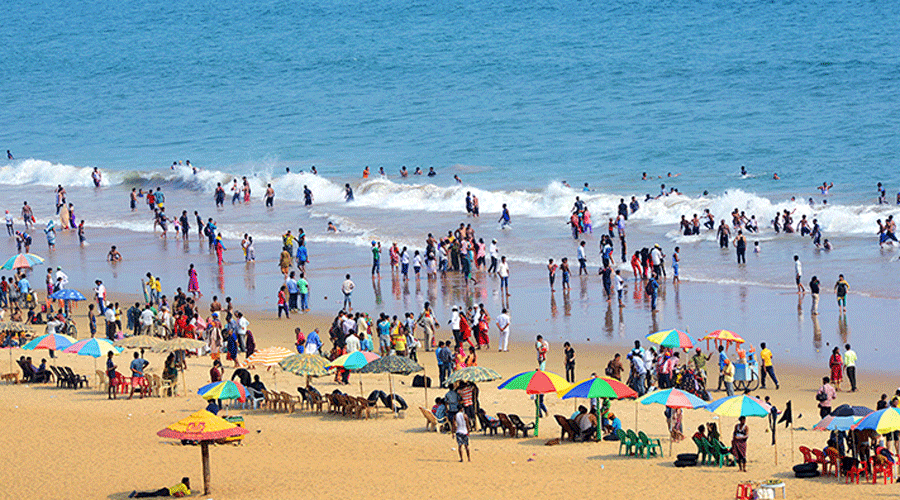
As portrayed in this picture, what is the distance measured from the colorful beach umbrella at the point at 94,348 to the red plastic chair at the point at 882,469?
43.8ft

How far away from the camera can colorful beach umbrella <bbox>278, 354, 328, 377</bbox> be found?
1755cm

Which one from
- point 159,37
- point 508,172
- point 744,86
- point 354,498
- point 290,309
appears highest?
point 159,37

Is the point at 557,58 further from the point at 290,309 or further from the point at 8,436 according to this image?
the point at 8,436

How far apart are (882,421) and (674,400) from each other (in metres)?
2.82

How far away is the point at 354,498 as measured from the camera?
13.3 metres

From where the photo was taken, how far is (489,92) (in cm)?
7150

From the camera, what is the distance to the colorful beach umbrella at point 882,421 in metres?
12.8

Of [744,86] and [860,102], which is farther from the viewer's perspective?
[744,86]

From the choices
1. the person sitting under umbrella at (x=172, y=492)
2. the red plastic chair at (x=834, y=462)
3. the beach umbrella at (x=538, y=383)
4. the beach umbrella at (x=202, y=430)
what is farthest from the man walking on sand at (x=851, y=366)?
the person sitting under umbrella at (x=172, y=492)

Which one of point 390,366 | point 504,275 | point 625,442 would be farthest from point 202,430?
point 504,275

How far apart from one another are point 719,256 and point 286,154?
34.3 meters

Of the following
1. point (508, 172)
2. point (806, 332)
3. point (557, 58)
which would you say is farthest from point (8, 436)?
point (557, 58)

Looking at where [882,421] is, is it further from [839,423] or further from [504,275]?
[504,275]

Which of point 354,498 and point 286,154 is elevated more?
point 286,154
